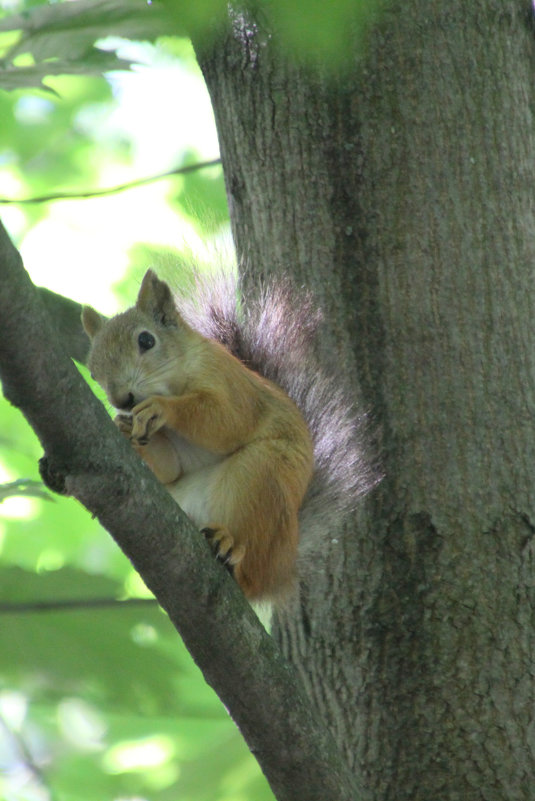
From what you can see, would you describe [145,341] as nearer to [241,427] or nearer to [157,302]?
[157,302]

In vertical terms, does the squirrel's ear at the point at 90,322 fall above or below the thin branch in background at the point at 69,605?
above

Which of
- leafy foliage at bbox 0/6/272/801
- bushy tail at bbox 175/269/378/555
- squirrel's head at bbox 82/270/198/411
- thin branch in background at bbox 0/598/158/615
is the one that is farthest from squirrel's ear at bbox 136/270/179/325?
thin branch in background at bbox 0/598/158/615

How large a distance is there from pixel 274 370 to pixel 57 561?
1417 mm

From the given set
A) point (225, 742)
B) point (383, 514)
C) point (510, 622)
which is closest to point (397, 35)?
point (383, 514)

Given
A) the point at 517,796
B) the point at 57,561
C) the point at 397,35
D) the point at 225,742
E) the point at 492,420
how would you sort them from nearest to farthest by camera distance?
the point at 517,796 < the point at 492,420 < the point at 397,35 < the point at 225,742 < the point at 57,561

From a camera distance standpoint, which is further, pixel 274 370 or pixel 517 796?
pixel 274 370

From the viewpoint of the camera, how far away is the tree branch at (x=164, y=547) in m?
1.22

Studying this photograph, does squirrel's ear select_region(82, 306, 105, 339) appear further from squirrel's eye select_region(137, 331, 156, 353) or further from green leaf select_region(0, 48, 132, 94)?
green leaf select_region(0, 48, 132, 94)

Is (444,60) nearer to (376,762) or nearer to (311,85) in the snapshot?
(311,85)

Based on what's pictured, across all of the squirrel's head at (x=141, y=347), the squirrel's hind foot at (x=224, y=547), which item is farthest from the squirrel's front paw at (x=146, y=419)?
the squirrel's hind foot at (x=224, y=547)

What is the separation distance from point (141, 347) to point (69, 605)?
602 millimetres

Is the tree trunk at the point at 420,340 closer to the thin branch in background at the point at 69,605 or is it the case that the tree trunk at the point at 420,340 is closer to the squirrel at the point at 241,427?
the squirrel at the point at 241,427

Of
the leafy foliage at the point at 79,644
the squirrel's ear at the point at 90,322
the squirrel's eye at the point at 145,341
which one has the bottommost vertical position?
the leafy foliage at the point at 79,644

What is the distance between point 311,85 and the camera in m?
2.40
